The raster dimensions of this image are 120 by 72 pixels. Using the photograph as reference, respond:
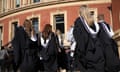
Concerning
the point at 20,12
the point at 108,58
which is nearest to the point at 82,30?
the point at 108,58

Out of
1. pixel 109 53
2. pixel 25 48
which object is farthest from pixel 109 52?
pixel 25 48

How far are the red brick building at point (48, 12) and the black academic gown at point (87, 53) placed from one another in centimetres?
3079

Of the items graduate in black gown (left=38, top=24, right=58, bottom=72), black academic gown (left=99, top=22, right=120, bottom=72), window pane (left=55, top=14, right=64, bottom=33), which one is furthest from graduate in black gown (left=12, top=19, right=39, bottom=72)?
window pane (left=55, top=14, right=64, bottom=33)

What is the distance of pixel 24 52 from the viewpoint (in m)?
8.86

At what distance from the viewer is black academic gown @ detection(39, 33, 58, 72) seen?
1063cm

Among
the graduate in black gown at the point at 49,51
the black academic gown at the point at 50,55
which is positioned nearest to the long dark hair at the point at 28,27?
the graduate in black gown at the point at 49,51

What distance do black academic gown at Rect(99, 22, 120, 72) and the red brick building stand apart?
3042 centimetres

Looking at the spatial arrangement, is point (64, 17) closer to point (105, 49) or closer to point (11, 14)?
point (11, 14)

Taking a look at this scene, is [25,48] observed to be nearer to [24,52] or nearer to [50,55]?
[24,52]

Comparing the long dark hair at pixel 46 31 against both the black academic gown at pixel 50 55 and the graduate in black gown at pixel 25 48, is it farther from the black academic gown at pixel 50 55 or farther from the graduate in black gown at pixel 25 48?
the graduate in black gown at pixel 25 48

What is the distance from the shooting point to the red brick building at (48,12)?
38.0 m

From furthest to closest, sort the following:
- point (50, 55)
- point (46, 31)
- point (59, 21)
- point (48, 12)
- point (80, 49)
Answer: point (59, 21) → point (48, 12) → point (50, 55) → point (46, 31) → point (80, 49)

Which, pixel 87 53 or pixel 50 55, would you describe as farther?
pixel 50 55

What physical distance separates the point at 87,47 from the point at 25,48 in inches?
107
